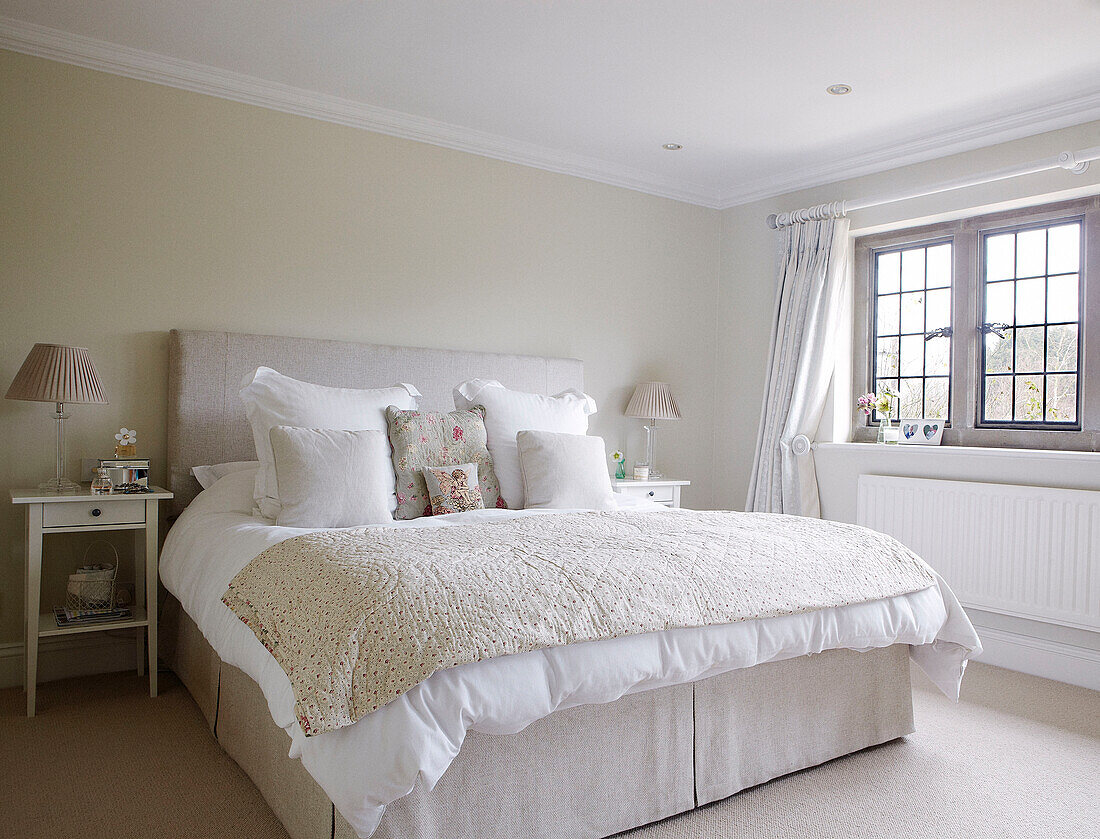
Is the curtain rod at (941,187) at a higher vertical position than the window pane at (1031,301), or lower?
higher

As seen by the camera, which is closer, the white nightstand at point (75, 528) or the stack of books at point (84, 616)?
the white nightstand at point (75, 528)

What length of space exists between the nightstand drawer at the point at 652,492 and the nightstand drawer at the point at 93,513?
2.28 metres

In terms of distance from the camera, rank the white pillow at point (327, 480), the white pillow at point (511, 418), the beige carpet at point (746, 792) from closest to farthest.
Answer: the beige carpet at point (746, 792) → the white pillow at point (327, 480) → the white pillow at point (511, 418)

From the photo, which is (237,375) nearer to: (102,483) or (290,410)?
(290,410)

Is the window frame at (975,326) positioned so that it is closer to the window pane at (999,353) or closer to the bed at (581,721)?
the window pane at (999,353)

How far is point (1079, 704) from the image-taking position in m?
3.10

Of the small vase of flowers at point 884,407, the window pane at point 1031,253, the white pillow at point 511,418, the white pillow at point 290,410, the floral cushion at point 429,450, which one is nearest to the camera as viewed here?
the white pillow at point 290,410

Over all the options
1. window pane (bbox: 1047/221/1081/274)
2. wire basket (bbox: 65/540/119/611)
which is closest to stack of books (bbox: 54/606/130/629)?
wire basket (bbox: 65/540/119/611)

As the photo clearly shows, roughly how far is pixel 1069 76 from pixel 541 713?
3283 mm

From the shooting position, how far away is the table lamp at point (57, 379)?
278 cm

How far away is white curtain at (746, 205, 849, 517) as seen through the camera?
4316mm

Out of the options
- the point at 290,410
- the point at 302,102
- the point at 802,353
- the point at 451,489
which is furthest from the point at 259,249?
the point at 802,353

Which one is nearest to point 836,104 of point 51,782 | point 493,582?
point 493,582

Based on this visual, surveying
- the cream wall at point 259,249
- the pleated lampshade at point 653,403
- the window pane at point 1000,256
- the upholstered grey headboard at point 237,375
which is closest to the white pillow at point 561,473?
the upholstered grey headboard at point 237,375
